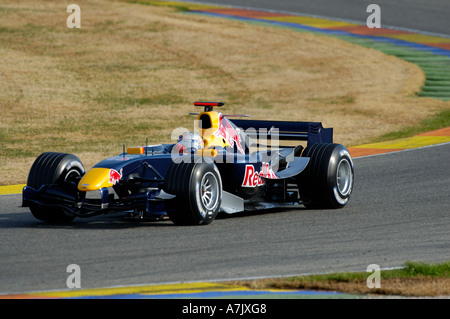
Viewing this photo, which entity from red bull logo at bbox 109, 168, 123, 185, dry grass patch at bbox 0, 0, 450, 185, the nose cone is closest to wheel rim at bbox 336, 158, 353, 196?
red bull logo at bbox 109, 168, 123, 185

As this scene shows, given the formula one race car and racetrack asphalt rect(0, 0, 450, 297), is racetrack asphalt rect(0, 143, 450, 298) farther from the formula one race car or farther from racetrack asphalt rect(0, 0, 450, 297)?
the formula one race car

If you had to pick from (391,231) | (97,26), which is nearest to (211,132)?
(391,231)

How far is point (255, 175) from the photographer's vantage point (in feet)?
35.8

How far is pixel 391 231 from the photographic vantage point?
32.3 feet

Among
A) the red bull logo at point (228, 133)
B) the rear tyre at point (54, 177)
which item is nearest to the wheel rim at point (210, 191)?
the red bull logo at point (228, 133)

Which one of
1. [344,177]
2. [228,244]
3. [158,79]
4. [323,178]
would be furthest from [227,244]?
[158,79]

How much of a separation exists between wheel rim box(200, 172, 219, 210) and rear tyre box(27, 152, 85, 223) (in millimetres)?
1608

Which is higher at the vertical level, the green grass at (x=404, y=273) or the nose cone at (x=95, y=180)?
the nose cone at (x=95, y=180)

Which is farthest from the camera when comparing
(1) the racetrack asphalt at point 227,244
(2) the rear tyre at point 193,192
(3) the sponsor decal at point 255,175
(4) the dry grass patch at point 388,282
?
(3) the sponsor decal at point 255,175

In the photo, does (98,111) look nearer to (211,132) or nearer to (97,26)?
(97,26)

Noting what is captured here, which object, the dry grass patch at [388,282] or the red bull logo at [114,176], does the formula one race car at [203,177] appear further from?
the dry grass patch at [388,282]

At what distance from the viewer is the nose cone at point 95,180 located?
32.8ft

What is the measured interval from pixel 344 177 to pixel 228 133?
170 centimetres

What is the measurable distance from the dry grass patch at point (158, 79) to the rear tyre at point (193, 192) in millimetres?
6055
